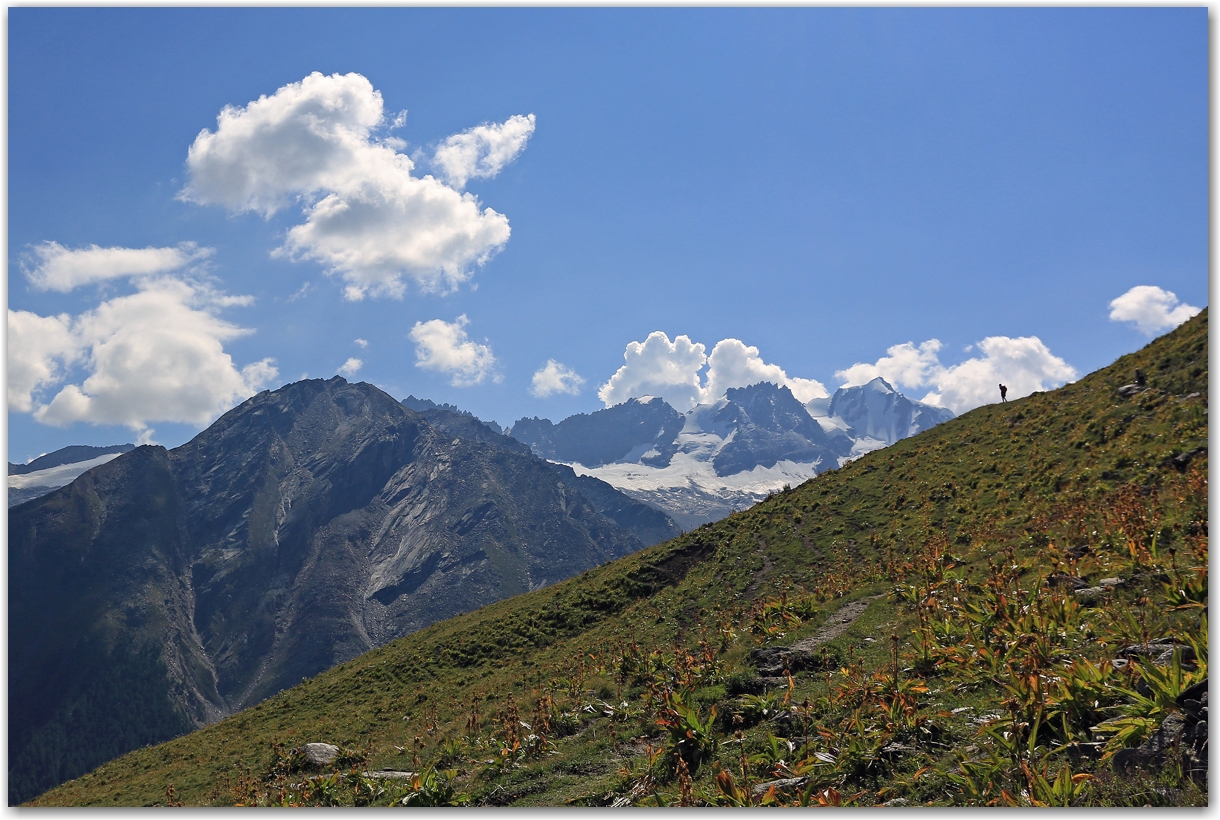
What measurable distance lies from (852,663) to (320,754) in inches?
720

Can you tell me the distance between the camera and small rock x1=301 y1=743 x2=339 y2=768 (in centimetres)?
2325

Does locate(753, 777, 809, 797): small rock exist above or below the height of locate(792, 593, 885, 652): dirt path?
above

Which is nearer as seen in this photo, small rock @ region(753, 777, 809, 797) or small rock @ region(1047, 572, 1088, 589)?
small rock @ region(753, 777, 809, 797)

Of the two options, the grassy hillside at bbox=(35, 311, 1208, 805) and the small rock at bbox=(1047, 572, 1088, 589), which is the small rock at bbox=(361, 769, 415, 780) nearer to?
the grassy hillside at bbox=(35, 311, 1208, 805)

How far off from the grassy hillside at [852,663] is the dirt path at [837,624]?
40 centimetres

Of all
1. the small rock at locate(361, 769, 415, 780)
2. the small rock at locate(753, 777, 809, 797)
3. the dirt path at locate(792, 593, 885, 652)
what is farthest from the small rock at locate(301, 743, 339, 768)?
the small rock at locate(753, 777, 809, 797)

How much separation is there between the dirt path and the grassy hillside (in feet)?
1.30

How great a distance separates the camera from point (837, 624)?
24.7 m

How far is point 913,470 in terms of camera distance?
50.2 meters

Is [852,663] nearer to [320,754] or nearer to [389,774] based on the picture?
[389,774]

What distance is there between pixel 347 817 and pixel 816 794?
30.4 ft

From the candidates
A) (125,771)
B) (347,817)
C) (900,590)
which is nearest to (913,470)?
(900,590)

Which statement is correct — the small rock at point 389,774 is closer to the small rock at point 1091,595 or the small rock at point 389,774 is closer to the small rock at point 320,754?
the small rock at point 320,754

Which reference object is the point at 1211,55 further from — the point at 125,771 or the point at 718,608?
the point at 125,771
